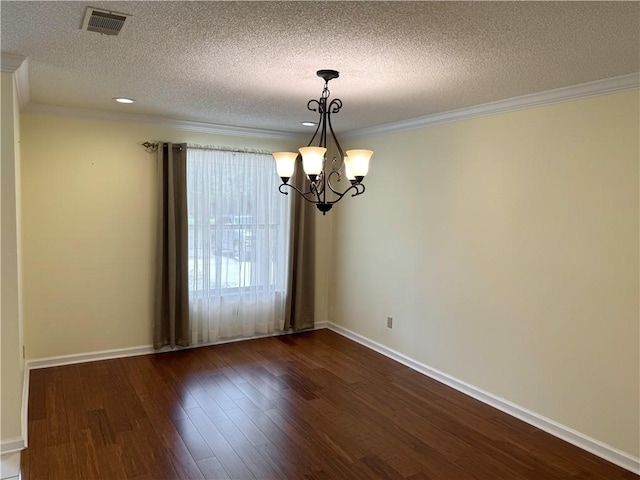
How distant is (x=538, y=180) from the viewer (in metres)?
3.38

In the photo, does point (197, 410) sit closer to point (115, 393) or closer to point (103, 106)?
point (115, 393)

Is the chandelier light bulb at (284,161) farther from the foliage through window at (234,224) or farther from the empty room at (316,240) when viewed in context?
the foliage through window at (234,224)

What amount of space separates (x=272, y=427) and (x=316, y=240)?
9.08 feet

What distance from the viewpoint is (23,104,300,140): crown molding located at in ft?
13.5

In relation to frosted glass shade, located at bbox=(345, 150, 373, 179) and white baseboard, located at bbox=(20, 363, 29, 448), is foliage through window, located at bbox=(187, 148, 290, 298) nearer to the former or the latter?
white baseboard, located at bbox=(20, 363, 29, 448)

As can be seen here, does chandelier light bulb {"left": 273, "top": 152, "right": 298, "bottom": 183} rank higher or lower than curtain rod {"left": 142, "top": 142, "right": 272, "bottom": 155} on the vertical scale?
lower

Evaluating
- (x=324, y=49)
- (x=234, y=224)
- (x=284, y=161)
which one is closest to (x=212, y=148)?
(x=234, y=224)

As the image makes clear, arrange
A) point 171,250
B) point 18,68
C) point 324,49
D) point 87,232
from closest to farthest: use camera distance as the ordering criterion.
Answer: point 324,49 < point 18,68 < point 87,232 < point 171,250

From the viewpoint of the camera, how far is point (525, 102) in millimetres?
3393

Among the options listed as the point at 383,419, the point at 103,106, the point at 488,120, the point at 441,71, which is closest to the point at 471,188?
the point at 488,120

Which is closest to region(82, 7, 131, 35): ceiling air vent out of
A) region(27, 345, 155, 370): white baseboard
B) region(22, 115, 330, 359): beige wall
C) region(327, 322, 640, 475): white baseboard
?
region(22, 115, 330, 359): beige wall

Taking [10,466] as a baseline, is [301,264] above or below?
above

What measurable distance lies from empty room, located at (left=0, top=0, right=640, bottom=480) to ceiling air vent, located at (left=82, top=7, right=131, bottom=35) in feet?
0.05

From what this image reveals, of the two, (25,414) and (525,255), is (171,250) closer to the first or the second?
(25,414)
